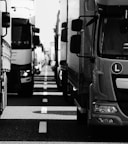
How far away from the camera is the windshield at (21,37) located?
807 inches

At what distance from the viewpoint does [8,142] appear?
32.9 ft

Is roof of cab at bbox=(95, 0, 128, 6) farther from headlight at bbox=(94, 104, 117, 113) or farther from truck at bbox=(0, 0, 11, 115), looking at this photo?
truck at bbox=(0, 0, 11, 115)

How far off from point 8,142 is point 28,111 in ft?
18.1

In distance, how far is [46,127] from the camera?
1219cm

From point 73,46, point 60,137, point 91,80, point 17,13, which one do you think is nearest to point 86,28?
point 73,46

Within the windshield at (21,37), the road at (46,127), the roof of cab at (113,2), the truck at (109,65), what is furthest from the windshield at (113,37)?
the windshield at (21,37)

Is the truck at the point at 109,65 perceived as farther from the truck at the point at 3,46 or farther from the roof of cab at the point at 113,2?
the truck at the point at 3,46

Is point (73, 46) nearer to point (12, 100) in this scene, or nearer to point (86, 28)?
point (86, 28)

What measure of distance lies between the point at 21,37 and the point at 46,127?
8860 mm

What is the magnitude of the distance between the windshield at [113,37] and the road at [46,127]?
158 centimetres

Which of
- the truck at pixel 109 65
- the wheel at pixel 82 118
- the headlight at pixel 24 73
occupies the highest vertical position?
the truck at pixel 109 65

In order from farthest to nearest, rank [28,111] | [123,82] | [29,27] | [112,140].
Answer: [29,27], [28,111], [112,140], [123,82]

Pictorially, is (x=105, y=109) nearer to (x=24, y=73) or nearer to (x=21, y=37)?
(x=24, y=73)

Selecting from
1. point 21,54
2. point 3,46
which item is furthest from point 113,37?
point 21,54
